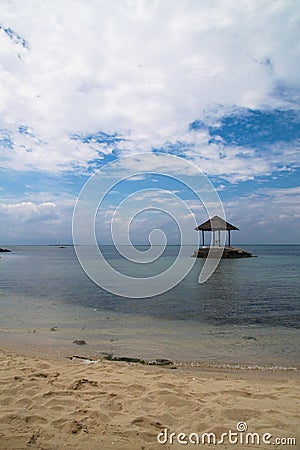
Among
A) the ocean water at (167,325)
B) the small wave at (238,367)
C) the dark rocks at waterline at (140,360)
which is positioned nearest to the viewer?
the small wave at (238,367)

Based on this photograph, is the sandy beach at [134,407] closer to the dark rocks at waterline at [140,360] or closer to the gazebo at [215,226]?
the dark rocks at waterline at [140,360]

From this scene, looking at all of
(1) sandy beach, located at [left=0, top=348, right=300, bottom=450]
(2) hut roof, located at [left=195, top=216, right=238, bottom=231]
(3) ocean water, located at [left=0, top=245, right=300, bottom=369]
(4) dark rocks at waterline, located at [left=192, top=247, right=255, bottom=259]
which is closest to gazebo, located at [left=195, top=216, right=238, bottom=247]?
(2) hut roof, located at [left=195, top=216, right=238, bottom=231]

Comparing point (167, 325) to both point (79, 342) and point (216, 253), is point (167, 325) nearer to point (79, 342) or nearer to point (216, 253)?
point (79, 342)

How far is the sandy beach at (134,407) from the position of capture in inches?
142

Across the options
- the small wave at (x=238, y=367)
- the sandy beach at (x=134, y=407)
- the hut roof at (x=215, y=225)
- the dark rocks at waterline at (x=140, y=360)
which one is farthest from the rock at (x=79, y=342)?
the hut roof at (x=215, y=225)

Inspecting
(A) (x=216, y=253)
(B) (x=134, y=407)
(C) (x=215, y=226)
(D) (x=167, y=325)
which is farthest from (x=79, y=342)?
(A) (x=216, y=253)

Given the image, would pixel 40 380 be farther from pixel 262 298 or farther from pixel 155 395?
pixel 262 298

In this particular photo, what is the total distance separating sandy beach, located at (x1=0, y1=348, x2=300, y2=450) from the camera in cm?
361

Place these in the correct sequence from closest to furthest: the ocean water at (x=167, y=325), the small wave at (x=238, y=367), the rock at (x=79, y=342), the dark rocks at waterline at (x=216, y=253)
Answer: the small wave at (x=238, y=367) < the ocean water at (x=167, y=325) < the rock at (x=79, y=342) < the dark rocks at waterline at (x=216, y=253)

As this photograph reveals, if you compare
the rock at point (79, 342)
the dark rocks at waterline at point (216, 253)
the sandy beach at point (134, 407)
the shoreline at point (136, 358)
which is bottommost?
the rock at point (79, 342)

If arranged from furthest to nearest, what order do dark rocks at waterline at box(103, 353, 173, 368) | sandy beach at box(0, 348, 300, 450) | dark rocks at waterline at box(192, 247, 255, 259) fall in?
1. dark rocks at waterline at box(192, 247, 255, 259)
2. dark rocks at waterline at box(103, 353, 173, 368)
3. sandy beach at box(0, 348, 300, 450)

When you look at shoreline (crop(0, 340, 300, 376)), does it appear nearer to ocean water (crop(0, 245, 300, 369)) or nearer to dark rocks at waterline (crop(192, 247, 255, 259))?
ocean water (crop(0, 245, 300, 369))

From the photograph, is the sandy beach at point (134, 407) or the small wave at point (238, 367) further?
the small wave at point (238, 367)

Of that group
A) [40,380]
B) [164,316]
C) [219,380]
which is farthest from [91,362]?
[164,316]
